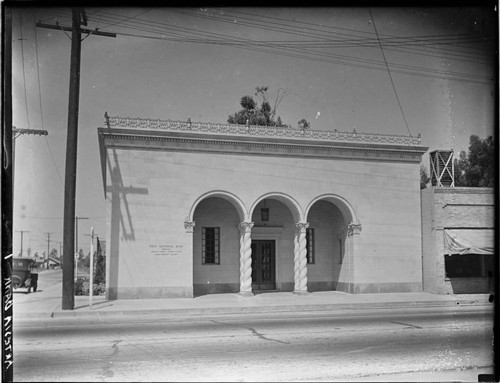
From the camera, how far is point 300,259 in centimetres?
2158

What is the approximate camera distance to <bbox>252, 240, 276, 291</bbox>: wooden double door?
22.8 meters

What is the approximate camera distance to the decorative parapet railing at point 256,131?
771 inches

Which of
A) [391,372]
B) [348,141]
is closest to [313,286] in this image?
[348,141]

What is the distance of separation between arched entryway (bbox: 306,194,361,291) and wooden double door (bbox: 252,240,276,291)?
1.52m

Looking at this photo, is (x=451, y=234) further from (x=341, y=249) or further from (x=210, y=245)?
(x=210, y=245)

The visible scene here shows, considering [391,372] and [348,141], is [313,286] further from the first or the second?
[391,372]

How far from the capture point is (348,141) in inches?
843

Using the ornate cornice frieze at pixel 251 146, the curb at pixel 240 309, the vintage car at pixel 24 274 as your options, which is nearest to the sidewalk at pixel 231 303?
the curb at pixel 240 309

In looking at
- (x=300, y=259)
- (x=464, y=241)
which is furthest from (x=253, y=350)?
(x=464, y=241)

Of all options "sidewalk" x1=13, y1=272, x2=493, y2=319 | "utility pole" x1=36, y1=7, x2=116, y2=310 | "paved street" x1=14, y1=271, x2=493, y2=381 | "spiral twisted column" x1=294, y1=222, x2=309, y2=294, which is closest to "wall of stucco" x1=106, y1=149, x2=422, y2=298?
"spiral twisted column" x1=294, y1=222, x2=309, y2=294

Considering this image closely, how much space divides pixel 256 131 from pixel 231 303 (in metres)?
6.57

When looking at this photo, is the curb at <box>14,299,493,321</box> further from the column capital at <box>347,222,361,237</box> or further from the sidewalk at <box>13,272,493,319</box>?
the column capital at <box>347,222,361,237</box>

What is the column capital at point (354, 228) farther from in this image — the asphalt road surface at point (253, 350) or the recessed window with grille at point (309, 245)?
the asphalt road surface at point (253, 350)

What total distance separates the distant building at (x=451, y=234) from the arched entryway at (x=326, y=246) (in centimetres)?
332
